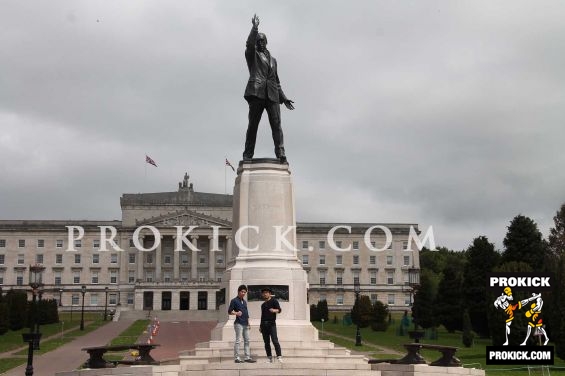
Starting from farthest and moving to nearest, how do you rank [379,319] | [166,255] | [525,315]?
[166,255], [379,319], [525,315]

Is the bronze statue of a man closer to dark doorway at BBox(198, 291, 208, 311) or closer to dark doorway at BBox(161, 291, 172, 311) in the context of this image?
dark doorway at BBox(198, 291, 208, 311)

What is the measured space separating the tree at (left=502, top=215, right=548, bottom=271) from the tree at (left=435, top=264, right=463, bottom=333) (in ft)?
23.0

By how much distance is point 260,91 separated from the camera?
2208cm

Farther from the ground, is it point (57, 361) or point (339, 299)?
point (339, 299)

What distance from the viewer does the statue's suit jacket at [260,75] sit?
22062 mm

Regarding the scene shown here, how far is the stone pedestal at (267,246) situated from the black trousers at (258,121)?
0.65 meters

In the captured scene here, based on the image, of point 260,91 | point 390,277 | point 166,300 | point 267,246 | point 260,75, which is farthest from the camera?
point 390,277

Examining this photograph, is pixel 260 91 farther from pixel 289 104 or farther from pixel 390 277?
pixel 390 277

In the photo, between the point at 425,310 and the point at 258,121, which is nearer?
the point at 258,121

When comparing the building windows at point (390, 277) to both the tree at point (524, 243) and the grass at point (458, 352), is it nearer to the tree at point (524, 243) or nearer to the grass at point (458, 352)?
the grass at point (458, 352)

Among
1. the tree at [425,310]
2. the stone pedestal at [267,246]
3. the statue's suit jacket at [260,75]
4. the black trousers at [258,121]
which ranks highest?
the statue's suit jacket at [260,75]

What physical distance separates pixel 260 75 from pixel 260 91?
56 centimetres

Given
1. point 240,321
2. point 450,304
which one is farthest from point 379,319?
point 240,321

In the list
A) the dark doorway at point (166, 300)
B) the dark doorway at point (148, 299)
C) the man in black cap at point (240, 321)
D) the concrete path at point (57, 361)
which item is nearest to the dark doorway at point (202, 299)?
the dark doorway at point (166, 300)
